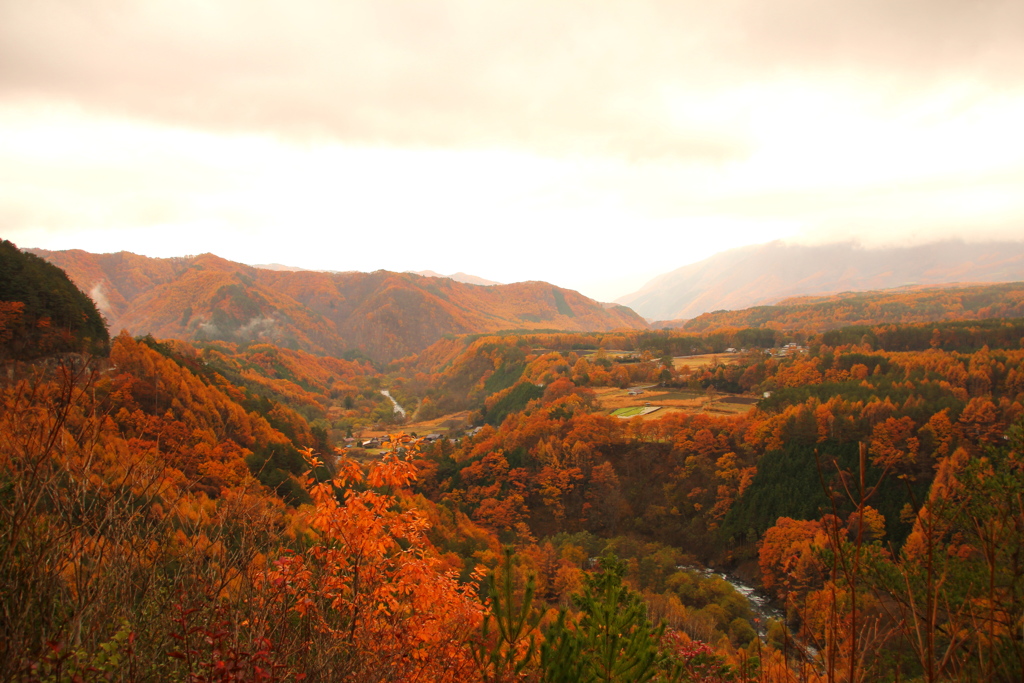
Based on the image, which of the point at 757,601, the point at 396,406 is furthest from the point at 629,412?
the point at 396,406

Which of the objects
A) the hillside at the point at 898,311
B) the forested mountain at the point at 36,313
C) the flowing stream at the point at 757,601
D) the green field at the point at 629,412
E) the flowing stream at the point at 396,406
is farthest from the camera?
the hillside at the point at 898,311

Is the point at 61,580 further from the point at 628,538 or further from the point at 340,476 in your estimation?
the point at 628,538

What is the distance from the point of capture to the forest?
455 cm

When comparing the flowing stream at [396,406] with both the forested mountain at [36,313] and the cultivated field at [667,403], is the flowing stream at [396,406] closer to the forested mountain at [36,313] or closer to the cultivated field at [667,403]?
the cultivated field at [667,403]

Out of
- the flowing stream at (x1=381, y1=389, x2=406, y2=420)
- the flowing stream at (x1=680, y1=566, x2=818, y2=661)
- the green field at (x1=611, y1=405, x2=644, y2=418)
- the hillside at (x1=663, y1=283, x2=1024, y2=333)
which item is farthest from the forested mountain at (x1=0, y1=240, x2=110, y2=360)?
the hillside at (x1=663, y1=283, x2=1024, y2=333)

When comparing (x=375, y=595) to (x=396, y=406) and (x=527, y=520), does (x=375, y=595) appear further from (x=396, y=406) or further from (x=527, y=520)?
(x=396, y=406)

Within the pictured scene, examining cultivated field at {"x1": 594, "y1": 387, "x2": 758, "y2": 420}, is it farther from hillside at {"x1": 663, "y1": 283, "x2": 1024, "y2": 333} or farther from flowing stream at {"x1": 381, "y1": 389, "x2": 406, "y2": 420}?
hillside at {"x1": 663, "y1": 283, "x2": 1024, "y2": 333}

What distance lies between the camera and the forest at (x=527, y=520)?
179 inches

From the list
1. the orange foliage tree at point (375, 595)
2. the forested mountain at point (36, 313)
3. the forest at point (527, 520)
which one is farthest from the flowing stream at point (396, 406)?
the orange foliage tree at point (375, 595)

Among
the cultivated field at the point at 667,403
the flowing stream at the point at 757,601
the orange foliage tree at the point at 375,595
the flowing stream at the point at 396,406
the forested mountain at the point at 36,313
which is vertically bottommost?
the flowing stream at the point at 757,601

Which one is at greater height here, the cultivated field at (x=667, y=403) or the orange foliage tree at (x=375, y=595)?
the orange foliage tree at (x=375, y=595)

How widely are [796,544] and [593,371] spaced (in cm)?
6134

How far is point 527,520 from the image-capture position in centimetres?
4938

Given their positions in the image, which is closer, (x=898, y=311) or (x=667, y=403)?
(x=667, y=403)
